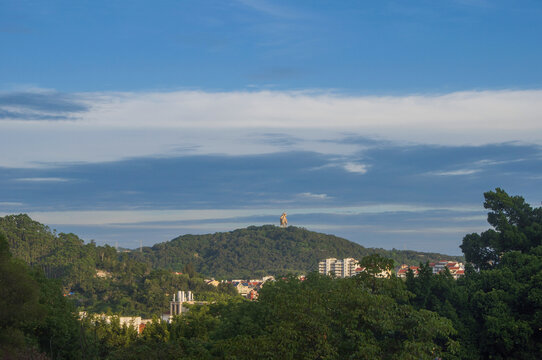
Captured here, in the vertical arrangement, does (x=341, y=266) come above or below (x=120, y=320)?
above

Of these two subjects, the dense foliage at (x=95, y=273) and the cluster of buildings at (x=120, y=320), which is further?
the dense foliage at (x=95, y=273)

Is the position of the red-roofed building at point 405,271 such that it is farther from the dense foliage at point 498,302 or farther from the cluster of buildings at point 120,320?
the cluster of buildings at point 120,320

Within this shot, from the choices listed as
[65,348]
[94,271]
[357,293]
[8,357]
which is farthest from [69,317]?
[94,271]

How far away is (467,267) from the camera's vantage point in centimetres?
4147

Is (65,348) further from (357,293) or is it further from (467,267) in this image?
(467,267)

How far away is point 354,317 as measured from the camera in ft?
61.3

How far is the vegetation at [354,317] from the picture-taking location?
1842 cm

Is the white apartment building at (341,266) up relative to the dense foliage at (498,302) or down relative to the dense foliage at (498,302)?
up

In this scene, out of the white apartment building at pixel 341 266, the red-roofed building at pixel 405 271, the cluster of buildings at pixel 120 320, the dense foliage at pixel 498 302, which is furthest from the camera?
the white apartment building at pixel 341 266

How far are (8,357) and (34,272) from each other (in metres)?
15.2

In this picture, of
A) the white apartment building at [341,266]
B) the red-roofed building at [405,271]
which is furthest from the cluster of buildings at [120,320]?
the white apartment building at [341,266]

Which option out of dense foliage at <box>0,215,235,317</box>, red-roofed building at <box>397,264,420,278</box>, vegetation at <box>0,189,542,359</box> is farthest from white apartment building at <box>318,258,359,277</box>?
vegetation at <box>0,189,542,359</box>

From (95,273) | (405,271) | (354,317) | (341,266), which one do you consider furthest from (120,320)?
(341,266)

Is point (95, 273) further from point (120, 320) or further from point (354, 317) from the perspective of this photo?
point (354, 317)
